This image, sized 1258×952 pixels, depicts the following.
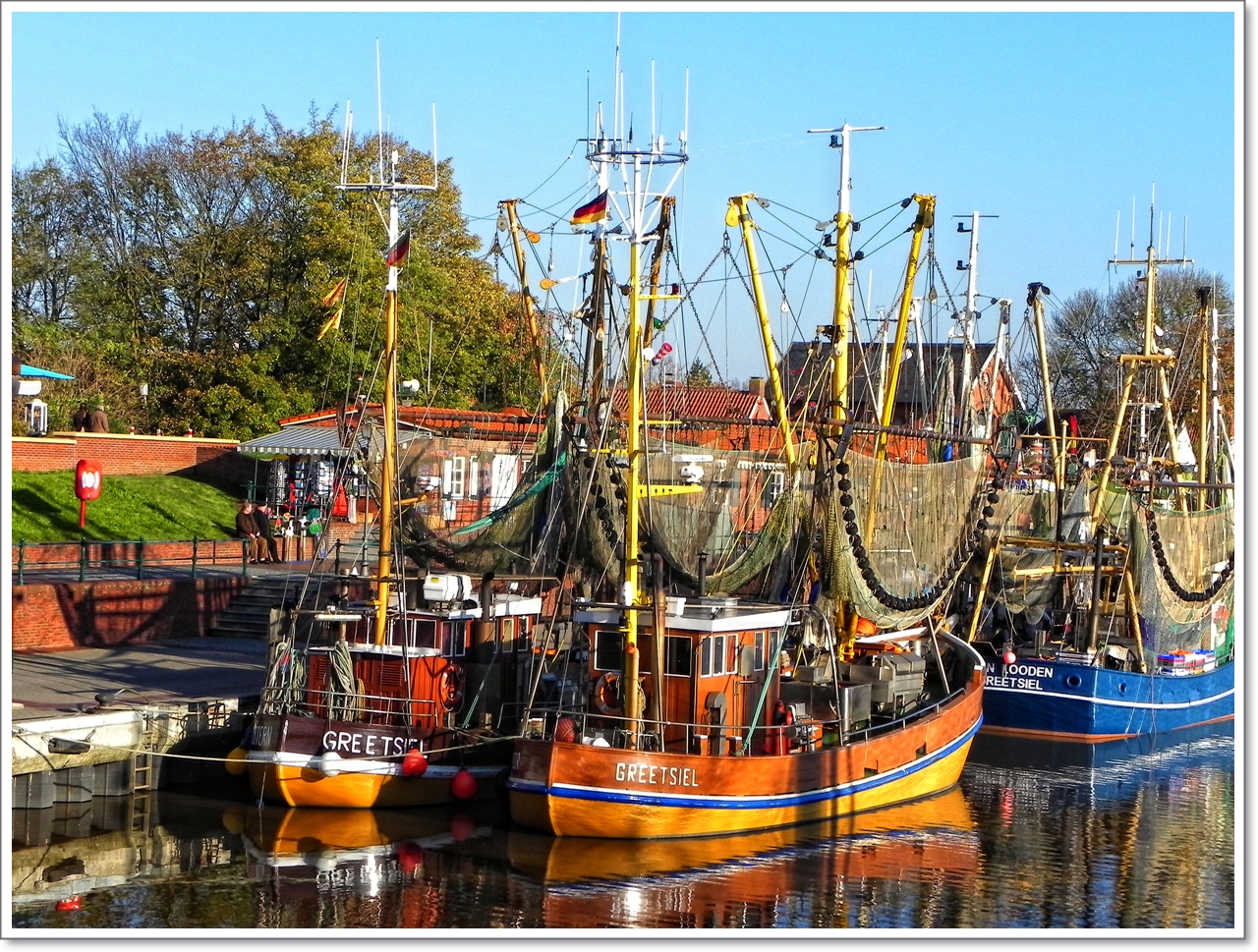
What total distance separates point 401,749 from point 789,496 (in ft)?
26.9

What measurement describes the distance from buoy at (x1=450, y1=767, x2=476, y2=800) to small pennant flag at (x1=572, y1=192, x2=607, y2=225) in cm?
913

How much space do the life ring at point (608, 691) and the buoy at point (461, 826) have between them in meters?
2.79

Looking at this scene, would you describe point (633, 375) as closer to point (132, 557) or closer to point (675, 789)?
point (675, 789)

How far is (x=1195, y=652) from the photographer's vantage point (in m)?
41.6

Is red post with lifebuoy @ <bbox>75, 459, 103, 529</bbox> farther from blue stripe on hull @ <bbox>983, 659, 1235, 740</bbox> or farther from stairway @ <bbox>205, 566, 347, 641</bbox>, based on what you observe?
blue stripe on hull @ <bbox>983, 659, 1235, 740</bbox>

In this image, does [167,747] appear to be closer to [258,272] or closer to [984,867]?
[984,867]

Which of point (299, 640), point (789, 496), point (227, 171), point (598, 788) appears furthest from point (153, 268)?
point (598, 788)

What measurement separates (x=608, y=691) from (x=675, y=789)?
6.90 feet

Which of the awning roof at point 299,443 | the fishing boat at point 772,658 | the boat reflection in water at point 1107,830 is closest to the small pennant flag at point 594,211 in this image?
the fishing boat at point 772,658

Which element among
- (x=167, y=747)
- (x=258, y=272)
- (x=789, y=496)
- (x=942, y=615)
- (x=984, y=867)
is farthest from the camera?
(x=258, y=272)

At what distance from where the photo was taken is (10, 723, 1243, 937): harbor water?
21.8m

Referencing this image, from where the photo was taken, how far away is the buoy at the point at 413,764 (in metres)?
26.7

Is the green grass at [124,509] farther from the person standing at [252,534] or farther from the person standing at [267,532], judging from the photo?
the person standing at [252,534]

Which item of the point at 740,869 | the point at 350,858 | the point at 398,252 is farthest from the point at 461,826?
the point at 398,252
